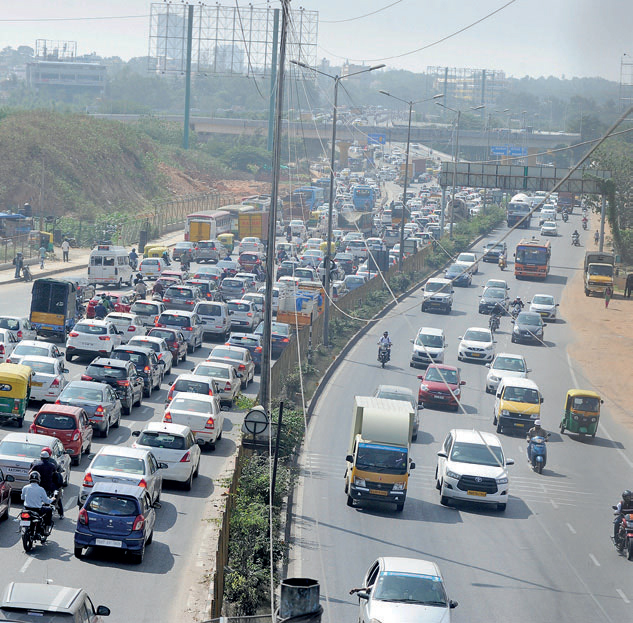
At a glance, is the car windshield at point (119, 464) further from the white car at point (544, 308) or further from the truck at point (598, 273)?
the truck at point (598, 273)

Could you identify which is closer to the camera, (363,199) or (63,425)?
(63,425)

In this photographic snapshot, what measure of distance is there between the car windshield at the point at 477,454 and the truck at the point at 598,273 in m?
44.5

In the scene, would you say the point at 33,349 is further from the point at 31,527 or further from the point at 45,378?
the point at 31,527

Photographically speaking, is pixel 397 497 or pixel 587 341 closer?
pixel 397 497

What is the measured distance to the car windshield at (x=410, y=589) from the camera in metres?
16.5

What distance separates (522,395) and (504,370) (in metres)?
5.82

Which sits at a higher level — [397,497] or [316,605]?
[316,605]

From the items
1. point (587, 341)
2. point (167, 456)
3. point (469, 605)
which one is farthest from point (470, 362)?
point (469, 605)

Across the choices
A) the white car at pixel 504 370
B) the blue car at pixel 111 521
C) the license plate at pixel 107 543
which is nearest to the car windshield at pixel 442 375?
the white car at pixel 504 370

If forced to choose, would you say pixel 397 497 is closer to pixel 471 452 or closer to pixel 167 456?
pixel 471 452

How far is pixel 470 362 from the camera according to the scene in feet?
162

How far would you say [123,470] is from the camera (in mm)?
22266

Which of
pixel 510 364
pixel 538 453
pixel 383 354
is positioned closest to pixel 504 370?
pixel 510 364

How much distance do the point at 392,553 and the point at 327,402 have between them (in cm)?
1661
